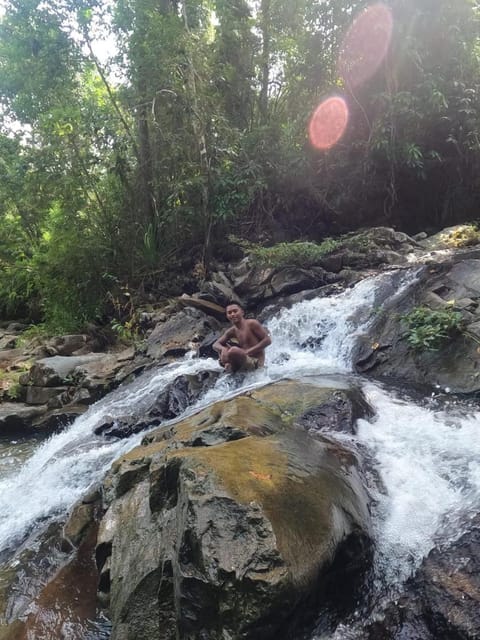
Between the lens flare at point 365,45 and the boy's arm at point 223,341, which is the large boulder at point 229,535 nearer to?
the boy's arm at point 223,341

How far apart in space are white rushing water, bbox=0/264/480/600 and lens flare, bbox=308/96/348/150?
5.34 metres

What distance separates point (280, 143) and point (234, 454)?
10317 millimetres

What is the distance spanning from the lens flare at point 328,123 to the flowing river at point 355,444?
17.4 feet

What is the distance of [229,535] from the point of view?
223 centimetres

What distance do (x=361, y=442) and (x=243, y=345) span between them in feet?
10.3

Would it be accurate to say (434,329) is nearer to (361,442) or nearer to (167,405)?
(361,442)

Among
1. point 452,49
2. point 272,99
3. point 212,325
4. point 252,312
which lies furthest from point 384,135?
point 212,325

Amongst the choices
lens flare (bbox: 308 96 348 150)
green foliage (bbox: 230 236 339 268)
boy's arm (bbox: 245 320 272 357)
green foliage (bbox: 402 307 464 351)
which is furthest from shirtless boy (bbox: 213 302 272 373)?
lens flare (bbox: 308 96 348 150)

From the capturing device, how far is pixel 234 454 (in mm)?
2902

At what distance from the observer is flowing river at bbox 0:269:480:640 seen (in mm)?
2877

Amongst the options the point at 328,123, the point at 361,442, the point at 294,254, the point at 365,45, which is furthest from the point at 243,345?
the point at 365,45

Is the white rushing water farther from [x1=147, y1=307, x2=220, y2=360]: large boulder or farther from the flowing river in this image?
[x1=147, y1=307, x2=220, y2=360]: large boulder

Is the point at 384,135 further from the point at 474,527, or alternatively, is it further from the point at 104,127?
the point at 474,527

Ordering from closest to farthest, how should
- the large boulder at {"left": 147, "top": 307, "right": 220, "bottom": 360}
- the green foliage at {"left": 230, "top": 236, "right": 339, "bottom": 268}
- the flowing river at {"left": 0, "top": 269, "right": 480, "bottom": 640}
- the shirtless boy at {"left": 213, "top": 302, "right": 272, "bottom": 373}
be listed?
the flowing river at {"left": 0, "top": 269, "right": 480, "bottom": 640}
the shirtless boy at {"left": 213, "top": 302, "right": 272, "bottom": 373}
the large boulder at {"left": 147, "top": 307, "right": 220, "bottom": 360}
the green foliage at {"left": 230, "top": 236, "right": 339, "bottom": 268}
